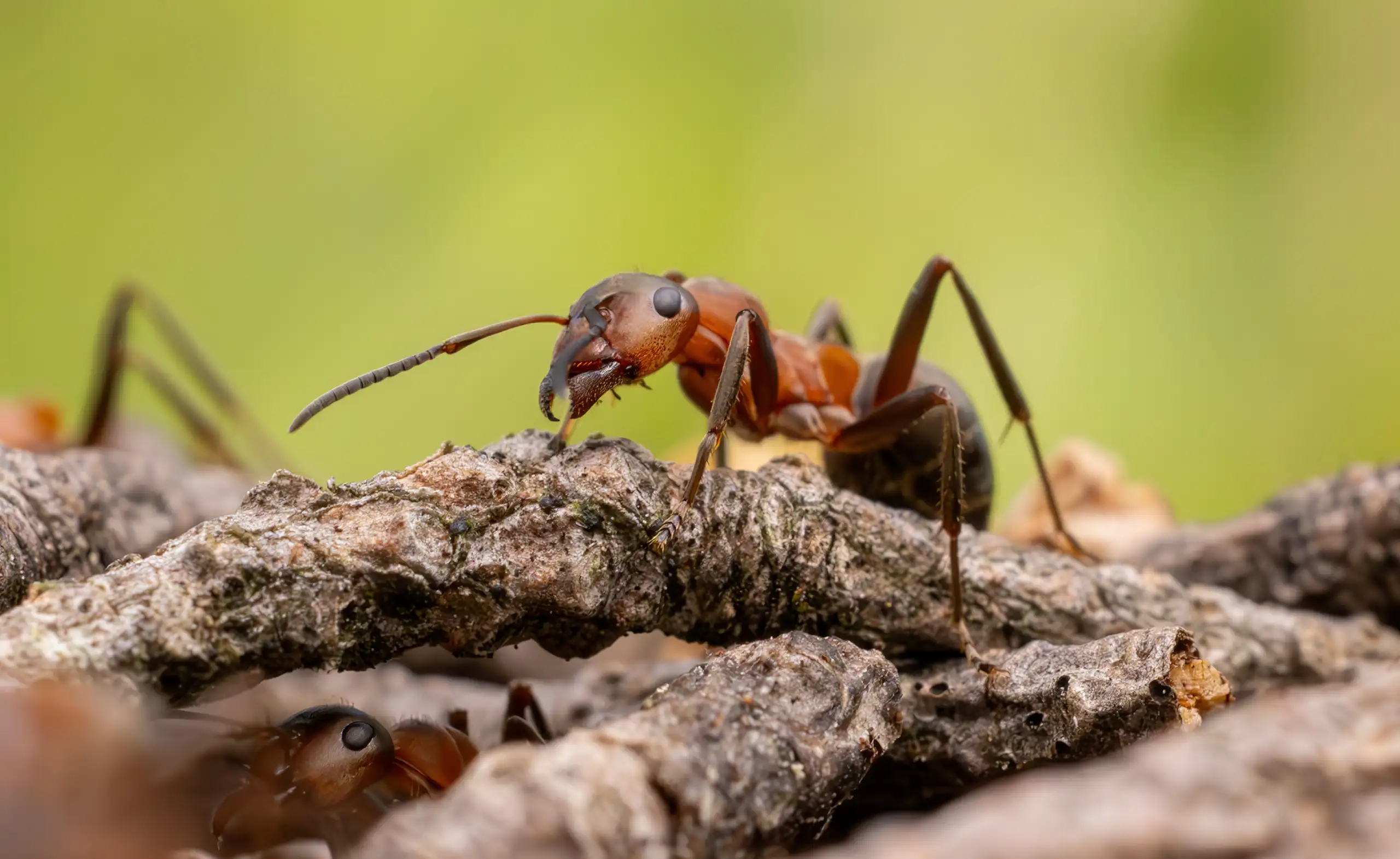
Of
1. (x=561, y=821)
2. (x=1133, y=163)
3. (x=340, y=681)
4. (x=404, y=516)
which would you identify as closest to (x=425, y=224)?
(x=340, y=681)

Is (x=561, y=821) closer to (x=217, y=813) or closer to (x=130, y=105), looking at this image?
(x=217, y=813)

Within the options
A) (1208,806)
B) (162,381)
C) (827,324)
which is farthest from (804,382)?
(1208,806)

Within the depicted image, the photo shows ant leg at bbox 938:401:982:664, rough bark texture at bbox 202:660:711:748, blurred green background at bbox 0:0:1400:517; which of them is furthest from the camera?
blurred green background at bbox 0:0:1400:517

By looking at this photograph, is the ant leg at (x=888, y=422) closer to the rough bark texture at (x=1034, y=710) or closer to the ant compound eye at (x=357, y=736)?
the rough bark texture at (x=1034, y=710)

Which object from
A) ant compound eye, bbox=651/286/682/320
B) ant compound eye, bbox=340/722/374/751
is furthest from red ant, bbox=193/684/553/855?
ant compound eye, bbox=651/286/682/320

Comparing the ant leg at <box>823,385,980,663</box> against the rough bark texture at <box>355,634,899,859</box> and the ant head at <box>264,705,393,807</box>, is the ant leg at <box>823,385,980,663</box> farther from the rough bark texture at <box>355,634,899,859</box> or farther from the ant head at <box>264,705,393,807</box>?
the ant head at <box>264,705,393,807</box>

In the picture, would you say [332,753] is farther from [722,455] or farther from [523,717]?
[722,455]
